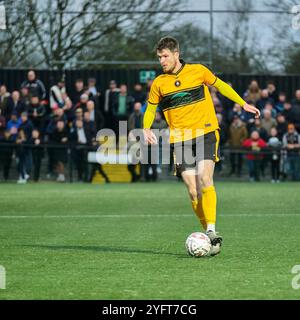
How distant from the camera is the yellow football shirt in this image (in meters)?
11.3

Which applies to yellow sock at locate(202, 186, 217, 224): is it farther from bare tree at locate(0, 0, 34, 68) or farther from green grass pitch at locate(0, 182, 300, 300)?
bare tree at locate(0, 0, 34, 68)

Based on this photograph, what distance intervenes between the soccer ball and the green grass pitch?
107mm

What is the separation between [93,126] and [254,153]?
14.3ft

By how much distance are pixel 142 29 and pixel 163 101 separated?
18.4 m

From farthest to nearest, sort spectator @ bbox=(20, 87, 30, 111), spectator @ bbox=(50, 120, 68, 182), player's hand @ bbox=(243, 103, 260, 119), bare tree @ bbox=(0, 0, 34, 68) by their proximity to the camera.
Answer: bare tree @ bbox=(0, 0, 34, 68), spectator @ bbox=(20, 87, 30, 111), spectator @ bbox=(50, 120, 68, 182), player's hand @ bbox=(243, 103, 260, 119)

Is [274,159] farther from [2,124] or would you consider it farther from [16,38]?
[16,38]

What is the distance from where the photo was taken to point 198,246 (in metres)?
10.5

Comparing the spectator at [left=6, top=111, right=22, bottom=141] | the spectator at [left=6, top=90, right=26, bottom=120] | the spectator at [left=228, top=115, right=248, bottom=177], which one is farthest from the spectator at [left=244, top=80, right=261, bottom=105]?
the spectator at [left=6, top=111, right=22, bottom=141]

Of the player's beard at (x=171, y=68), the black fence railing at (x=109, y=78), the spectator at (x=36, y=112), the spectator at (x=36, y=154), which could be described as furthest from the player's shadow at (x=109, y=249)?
the black fence railing at (x=109, y=78)

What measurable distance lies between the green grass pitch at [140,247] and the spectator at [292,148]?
526 centimetres

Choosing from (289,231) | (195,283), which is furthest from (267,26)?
(195,283)

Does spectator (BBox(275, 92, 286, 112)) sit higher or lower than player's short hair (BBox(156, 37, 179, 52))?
lower

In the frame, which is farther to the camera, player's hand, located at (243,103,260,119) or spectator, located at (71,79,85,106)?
spectator, located at (71,79,85,106)

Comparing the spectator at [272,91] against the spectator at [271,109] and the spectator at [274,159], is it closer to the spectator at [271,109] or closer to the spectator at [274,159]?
the spectator at [271,109]
